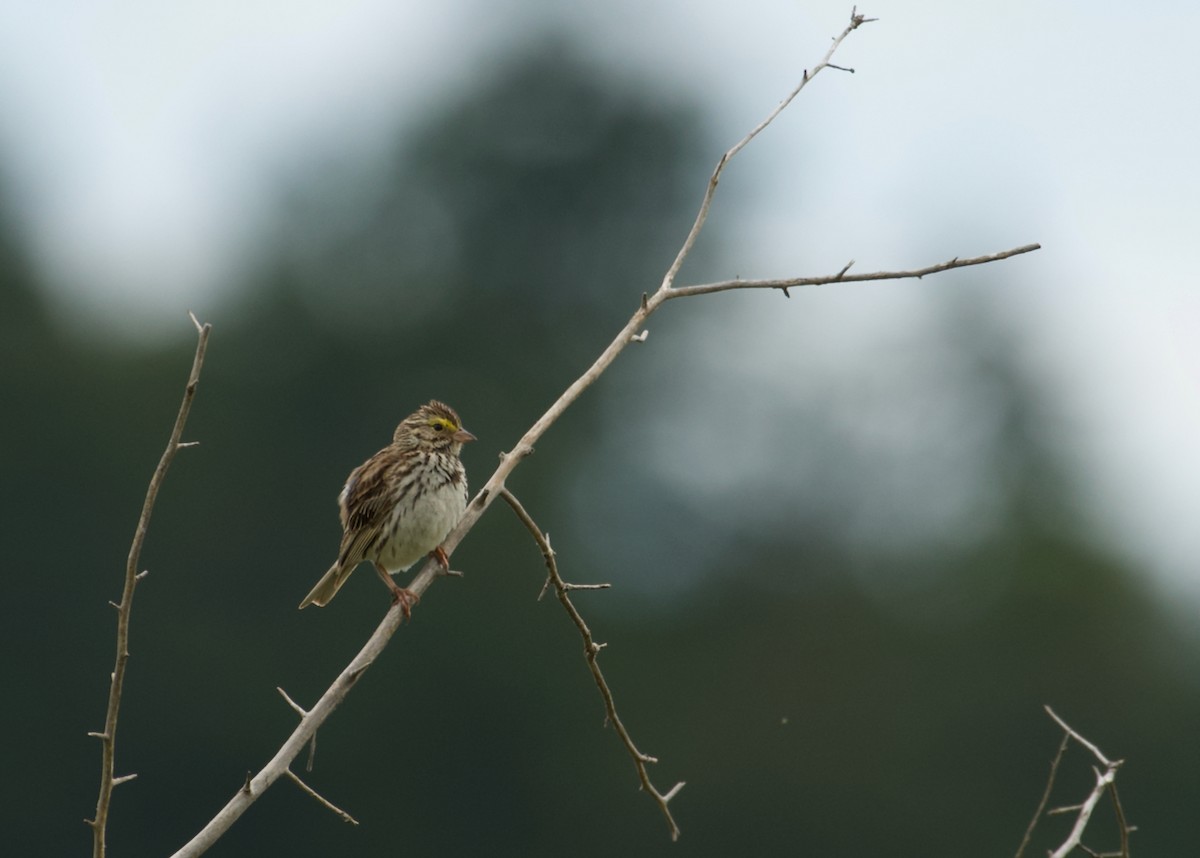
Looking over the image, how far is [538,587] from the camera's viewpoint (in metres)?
49.5

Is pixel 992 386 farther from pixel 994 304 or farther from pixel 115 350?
pixel 115 350

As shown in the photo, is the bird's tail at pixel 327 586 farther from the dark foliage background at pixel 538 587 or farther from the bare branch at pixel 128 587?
the dark foliage background at pixel 538 587

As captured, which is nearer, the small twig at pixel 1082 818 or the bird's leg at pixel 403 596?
the small twig at pixel 1082 818

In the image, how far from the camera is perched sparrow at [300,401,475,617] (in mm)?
8133

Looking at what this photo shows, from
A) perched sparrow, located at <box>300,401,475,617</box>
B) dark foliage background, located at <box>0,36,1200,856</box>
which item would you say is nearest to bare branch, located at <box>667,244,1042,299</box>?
perched sparrow, located at <box>300,401,475,617</box>

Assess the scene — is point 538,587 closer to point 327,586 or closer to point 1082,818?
point 327,586

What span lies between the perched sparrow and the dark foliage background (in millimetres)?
34992

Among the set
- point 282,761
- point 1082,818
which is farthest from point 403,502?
point 1082,818

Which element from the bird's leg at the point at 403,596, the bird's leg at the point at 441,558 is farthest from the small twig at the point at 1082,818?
the bird's leg at the point at 441,558

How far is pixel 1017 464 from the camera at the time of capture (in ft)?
201

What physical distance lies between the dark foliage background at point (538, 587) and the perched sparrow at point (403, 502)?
115 ft

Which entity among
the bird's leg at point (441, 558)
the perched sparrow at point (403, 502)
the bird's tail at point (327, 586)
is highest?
the bird's leg at point (441, 558)

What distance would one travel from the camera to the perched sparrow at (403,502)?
8.13 m

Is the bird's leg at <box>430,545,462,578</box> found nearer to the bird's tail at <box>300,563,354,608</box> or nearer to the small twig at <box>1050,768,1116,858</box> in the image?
the bird's tail at <box>300,563,354,608</box>
